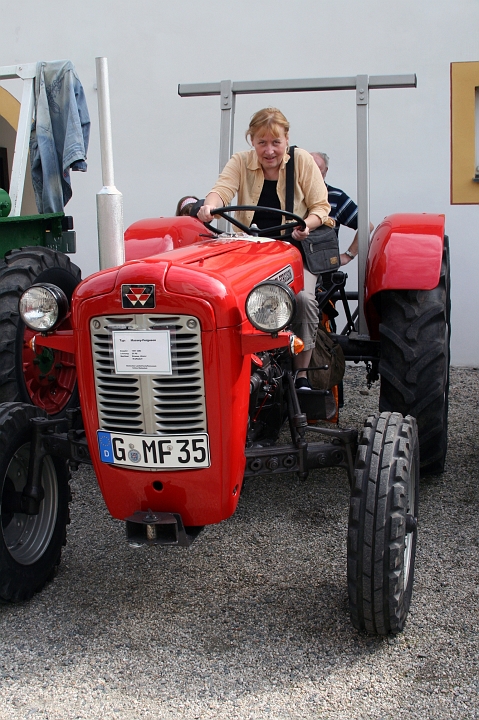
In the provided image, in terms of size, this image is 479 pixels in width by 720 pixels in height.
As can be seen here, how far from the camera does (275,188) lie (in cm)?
359

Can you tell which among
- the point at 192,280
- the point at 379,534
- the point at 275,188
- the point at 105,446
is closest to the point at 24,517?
the point at 105,446

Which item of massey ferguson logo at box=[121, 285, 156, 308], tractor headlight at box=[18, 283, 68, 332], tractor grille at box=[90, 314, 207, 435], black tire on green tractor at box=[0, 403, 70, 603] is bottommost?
black tire on green tractor at box=[0, 403, 70, 603]

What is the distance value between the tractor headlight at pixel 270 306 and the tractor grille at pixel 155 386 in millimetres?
178

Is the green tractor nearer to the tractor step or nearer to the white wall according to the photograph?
the tractor step

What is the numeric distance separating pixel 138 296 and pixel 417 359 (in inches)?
60.2

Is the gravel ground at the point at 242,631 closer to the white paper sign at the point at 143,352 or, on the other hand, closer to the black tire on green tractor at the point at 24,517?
the black tire on green tractor at the point at 24,517

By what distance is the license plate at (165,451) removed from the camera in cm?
236

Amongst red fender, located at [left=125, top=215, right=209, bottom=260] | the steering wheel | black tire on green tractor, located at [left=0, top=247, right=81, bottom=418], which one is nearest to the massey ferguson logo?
the steering wheel

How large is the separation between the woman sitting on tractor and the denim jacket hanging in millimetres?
1474

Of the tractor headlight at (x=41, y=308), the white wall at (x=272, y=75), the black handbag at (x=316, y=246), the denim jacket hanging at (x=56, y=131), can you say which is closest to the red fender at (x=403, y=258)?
the black handbag at (x=316, y=246)

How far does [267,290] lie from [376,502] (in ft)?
2.39

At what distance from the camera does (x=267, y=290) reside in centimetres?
233

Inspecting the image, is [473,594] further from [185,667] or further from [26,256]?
[26,256]

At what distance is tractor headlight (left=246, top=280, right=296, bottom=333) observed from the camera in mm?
2322
